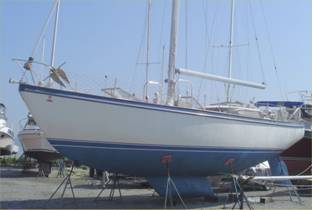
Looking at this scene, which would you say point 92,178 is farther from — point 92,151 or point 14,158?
point 14,158

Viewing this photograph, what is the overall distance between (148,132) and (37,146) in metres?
13.0

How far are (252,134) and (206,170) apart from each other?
1.85 meters

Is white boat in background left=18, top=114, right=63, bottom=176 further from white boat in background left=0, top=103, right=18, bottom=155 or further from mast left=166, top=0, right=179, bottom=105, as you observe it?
mast left=166, top=0, right=179, bottom=105

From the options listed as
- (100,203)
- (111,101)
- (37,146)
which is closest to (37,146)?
(37,146)

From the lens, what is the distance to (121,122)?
11141 millimetres

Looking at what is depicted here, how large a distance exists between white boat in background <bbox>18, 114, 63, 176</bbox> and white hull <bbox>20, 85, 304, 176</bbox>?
39.9ft

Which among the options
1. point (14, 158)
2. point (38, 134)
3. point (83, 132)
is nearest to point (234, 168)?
point (83, 132)

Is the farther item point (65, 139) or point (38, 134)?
point (38, 134)

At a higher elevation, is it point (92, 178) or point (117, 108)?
point (117, 108)

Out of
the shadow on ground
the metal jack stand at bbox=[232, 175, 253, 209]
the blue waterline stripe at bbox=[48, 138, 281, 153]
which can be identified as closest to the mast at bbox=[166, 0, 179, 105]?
the blue waterline stripe at bbox=[48, 138, 281, 153]

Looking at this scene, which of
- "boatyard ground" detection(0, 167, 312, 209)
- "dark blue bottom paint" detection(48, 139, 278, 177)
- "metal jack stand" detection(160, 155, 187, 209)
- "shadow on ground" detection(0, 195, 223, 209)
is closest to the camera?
"dark blue bottom paint" detection(48, 139, 278, 177)

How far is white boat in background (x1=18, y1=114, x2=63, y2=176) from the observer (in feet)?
75.4

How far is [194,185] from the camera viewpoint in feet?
42.9

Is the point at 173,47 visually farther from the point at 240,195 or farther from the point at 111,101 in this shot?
the point at 240,195
